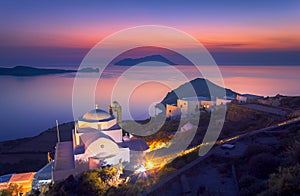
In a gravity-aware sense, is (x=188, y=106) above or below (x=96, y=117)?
below

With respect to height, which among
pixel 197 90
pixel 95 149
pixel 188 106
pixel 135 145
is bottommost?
pixel 135 145

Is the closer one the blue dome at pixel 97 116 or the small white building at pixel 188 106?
Answer: the blue dome at pixel 97 116

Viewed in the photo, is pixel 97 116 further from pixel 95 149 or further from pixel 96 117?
pixel 95 149

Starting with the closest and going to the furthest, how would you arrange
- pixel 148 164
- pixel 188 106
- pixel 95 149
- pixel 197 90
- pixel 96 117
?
pixel 95 149, pixel 148 164, pixel 96 117, pixel 188 106, pixel 197 90

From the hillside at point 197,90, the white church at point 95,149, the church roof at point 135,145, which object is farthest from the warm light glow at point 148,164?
the hillside at point 197,90

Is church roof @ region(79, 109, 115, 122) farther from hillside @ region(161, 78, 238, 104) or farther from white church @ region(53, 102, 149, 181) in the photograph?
hillside @ region(161, 78, 238, 104)

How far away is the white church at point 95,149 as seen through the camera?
8.22 m

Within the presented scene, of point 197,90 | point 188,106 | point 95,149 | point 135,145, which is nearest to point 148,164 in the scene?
point 135,145

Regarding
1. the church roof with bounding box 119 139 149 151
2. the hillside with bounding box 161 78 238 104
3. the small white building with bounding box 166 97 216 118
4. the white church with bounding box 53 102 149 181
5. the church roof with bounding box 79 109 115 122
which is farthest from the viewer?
the hillside with bounding box 161 78 238 104

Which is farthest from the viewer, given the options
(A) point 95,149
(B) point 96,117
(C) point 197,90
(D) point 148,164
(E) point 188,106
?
(C) point 197,90

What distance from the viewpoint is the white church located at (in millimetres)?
8219

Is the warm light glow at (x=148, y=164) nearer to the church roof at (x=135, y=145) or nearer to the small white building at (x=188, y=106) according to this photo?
the church roof at (x=135, y=145)

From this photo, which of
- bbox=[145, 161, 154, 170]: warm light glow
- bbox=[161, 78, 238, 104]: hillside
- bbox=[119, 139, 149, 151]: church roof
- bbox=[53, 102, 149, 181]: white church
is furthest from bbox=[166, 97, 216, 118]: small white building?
bbox=[145, 161, 154, 170]: warm light glow

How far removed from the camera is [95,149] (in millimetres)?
8367
